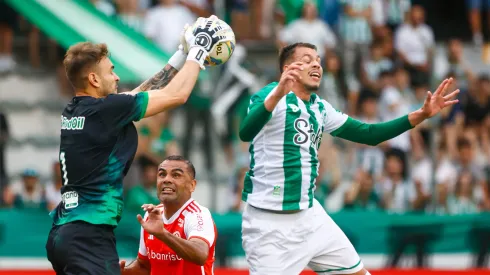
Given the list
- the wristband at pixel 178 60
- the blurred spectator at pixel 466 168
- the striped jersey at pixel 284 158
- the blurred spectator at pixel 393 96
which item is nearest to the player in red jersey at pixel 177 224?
the striped jersey at pixel 284 158

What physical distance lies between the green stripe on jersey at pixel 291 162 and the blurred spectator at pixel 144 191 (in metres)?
5.43

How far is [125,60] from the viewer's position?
13.9 meters

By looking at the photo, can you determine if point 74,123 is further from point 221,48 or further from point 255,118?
point 255,118

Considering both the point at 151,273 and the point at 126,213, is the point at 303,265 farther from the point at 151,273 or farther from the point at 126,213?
the point at 126,213

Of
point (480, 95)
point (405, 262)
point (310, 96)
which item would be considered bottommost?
point (405, 262)

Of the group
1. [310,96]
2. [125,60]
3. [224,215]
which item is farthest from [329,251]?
[125,60]

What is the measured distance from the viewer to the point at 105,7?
14570 millimetres

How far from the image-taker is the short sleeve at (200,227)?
6.51m

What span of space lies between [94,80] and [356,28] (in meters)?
9.90

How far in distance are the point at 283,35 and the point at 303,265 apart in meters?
8.18

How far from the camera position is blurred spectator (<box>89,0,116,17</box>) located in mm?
14445

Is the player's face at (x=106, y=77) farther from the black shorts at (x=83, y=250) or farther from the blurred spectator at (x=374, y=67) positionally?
the blurred spectator at (x=374, y=67)

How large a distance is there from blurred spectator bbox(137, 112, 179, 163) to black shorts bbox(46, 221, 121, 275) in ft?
22.8

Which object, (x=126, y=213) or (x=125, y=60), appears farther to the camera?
(x=125, y=60)
